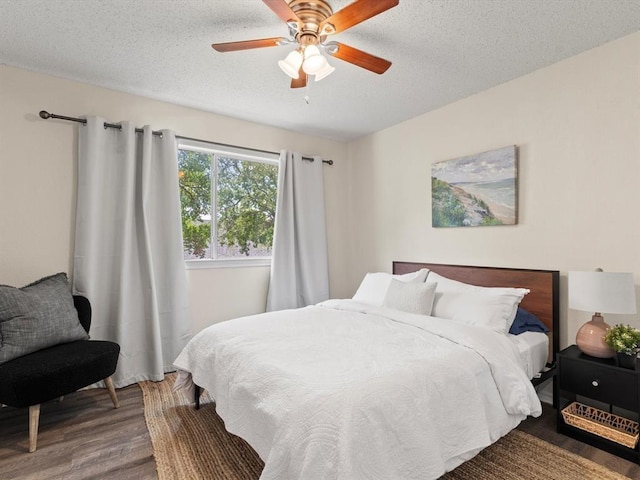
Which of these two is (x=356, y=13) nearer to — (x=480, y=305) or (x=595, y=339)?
(x=480, y=305)

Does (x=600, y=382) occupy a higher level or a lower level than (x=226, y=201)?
lower

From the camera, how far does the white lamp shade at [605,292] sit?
1.94m

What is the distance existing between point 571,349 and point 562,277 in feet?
1.78

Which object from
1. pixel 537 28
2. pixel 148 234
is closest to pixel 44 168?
pixel 148 234

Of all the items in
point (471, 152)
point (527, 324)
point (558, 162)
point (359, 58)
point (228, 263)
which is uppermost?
point (359, 58)

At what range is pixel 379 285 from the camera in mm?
3311

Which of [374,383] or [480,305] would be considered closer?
[374,383]

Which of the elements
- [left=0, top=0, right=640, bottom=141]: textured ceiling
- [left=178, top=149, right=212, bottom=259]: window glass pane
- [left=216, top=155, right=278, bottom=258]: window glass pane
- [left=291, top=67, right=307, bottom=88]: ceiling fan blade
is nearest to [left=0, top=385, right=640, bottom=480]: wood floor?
[left=178, top=149, right=212, bottom=259]: window glass pane

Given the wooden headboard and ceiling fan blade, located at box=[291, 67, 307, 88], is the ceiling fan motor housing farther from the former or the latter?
the wooden headboard

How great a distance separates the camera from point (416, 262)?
12.0 ft

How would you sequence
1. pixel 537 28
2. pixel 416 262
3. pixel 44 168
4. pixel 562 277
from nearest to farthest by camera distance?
pixel 537 28, pixel 562 277, pixel 44 168, pixel 416 262

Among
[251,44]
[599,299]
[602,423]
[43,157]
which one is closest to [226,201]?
[43,157]

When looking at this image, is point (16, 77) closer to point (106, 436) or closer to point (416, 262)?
point (106, 436)

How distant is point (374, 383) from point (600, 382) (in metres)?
1.50
